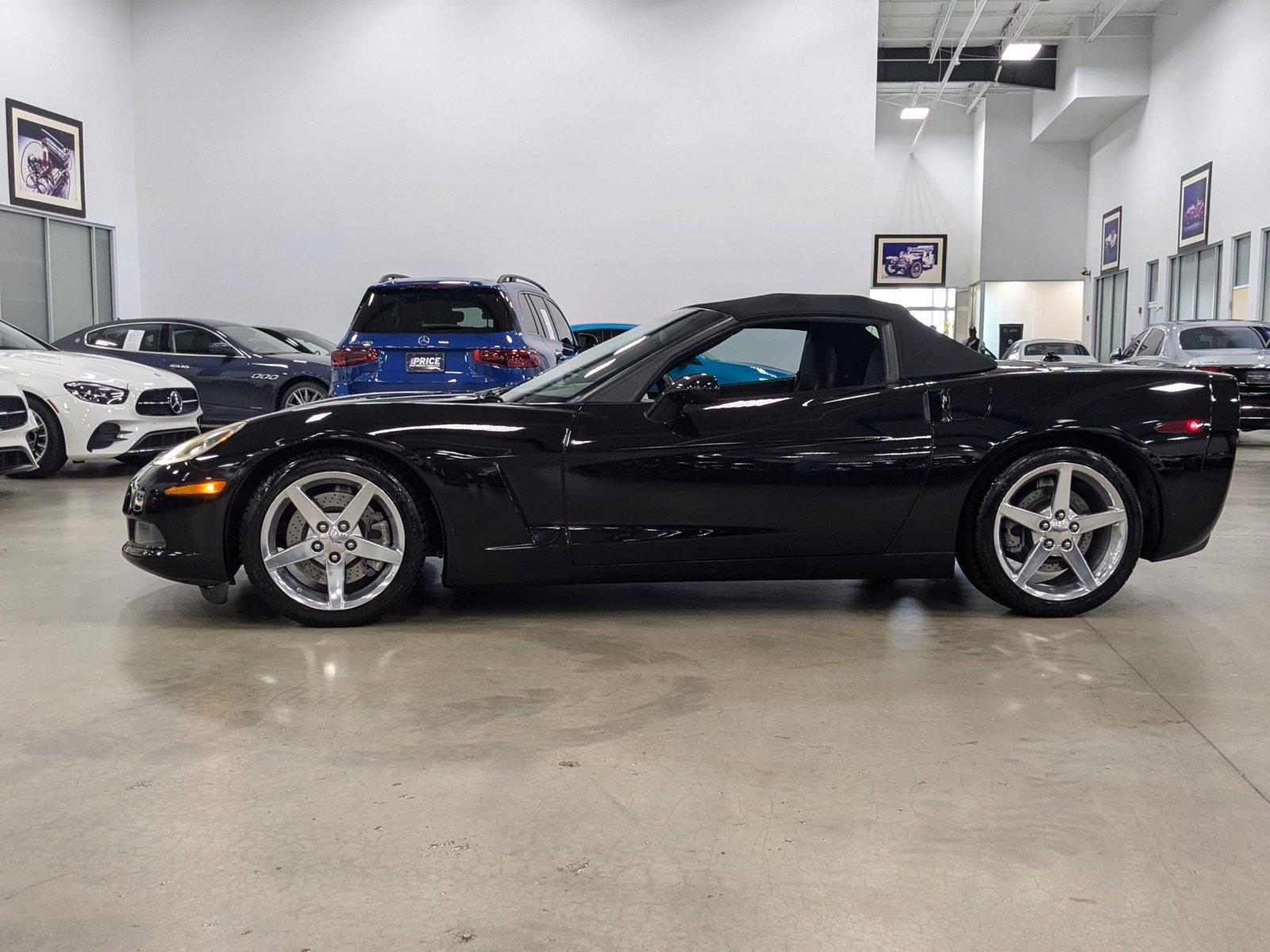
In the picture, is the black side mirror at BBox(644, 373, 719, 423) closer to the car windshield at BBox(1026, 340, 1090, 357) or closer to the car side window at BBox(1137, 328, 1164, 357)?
the car side window at BBox(1137, 328, 1164, 357)

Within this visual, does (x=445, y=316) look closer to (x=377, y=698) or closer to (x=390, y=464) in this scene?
(x=390, y=464)

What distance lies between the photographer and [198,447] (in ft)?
13.9

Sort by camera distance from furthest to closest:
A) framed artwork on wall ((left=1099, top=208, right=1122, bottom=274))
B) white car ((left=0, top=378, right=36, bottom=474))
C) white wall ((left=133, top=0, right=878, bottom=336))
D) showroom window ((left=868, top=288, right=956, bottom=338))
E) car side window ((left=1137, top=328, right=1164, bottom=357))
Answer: showroom window ((left=868, top=288, right=956, bottom=338)), framed artwork on wall ((left=1099, top=208, right=1122, bottom=274)), white wall ((left=133, top=0, right=878, bottom=336)), car side window ((left=1137, top=328, right=1164, bottom=357)), white car ((left=0, top=378, right=36, bottom=474))

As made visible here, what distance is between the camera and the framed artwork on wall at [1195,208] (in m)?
23.5

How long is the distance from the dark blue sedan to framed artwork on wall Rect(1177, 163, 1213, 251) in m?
19.0

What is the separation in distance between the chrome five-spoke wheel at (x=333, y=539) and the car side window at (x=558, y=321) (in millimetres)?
6445

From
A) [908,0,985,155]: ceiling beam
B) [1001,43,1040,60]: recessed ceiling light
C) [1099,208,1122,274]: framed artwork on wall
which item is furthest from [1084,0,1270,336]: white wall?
[908,0,985,155]: ceiling beam

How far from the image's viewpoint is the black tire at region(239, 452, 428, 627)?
4133mm

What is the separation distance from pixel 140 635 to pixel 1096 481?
11.7ft

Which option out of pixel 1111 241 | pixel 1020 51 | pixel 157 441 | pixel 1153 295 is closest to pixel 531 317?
pixel 157 441

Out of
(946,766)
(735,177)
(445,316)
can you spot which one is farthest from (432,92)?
(946,766)

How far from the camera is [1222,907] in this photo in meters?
2.10

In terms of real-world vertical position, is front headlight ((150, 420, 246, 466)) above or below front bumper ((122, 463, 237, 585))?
above

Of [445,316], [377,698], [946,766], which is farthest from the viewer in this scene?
[445,316]
